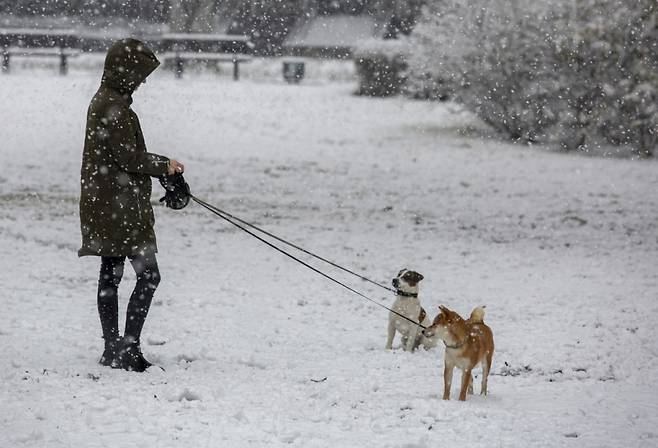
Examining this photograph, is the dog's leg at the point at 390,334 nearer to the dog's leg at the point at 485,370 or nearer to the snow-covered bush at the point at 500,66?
the dog's leg at the point at 485,370

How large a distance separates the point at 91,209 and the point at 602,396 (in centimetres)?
325

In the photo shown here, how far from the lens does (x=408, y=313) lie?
247 inches

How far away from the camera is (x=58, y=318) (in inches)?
272

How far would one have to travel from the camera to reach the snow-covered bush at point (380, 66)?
2741 centimetres

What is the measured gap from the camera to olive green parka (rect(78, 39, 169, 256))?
515cm

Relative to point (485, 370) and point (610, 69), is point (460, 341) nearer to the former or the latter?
point (485, 370)

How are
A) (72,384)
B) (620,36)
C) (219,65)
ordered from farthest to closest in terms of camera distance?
(219,65) → (620,36) → (72,384)

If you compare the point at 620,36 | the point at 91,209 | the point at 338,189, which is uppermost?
the point at 620,36

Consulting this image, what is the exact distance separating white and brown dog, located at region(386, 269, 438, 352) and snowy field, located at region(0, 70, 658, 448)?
11cm

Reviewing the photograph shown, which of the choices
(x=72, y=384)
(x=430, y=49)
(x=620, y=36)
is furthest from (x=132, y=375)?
(x=430, y=49)

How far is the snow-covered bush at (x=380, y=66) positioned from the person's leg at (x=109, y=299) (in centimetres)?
2222

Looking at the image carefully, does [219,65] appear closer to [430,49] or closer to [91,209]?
[430,49]

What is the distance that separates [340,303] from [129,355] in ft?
9.14

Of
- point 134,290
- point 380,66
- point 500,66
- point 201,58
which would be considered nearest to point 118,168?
point 134,290
